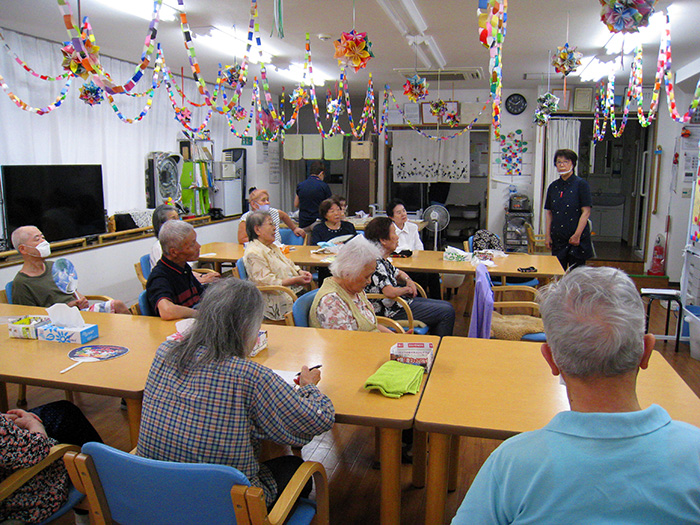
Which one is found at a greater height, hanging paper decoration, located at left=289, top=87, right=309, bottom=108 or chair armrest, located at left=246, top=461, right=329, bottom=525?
hanging paper decoration, located at left=289, top=87, right=309, bottom=108

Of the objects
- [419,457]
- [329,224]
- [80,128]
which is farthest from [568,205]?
[80,128]

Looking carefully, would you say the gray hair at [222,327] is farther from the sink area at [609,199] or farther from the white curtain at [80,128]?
the sink area at [609,199]

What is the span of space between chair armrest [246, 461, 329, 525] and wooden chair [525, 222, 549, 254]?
6449 millimetres

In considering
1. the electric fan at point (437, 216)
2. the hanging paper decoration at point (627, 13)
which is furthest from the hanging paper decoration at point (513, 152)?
the hanging paper decoration at point (627, 13)

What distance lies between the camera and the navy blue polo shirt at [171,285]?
303cm

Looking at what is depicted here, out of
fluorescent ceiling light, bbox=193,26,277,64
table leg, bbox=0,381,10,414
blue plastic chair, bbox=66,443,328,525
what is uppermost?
fluorescent ceiling light, bbox=193,26,277,64

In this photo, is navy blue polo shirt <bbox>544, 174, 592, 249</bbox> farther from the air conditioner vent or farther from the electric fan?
the air conditioner vent

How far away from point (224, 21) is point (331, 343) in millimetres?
3953

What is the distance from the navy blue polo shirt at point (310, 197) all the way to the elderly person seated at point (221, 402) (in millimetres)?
5755

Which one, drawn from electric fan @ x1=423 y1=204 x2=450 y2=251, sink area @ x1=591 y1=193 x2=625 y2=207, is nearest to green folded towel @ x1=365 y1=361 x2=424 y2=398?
electric fan @ x1=423 y1=204 x2=450 y2=251

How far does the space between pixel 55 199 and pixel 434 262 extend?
13.0 feet

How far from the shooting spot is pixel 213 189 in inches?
330

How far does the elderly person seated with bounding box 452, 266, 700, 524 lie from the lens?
93cm

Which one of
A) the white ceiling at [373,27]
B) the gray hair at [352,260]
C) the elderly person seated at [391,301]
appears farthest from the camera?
the white ceiling at [373,27]
